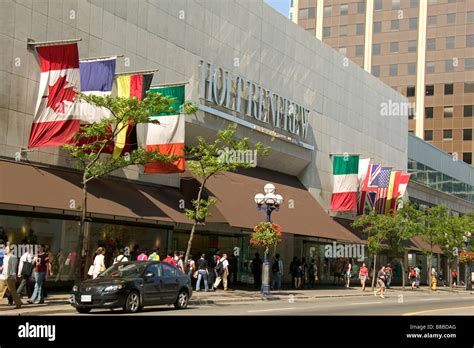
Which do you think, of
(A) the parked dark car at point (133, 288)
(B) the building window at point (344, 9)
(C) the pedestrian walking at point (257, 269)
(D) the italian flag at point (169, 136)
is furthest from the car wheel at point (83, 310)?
(B) the building window at point (344, 9)

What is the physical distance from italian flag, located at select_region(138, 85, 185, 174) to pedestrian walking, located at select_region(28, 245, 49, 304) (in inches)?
293

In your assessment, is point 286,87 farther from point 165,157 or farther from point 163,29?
point 165,157

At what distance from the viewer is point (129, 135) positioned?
2684 centimetres

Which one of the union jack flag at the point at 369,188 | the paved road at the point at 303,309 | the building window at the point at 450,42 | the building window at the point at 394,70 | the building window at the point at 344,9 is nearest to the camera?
the paved road at the point at 303,309

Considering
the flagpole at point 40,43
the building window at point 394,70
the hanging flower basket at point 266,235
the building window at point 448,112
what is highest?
the building window at point 394,70

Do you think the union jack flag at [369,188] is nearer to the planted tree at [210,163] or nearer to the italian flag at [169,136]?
the planted tree at [210,163]

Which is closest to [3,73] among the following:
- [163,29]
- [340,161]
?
[163,29]

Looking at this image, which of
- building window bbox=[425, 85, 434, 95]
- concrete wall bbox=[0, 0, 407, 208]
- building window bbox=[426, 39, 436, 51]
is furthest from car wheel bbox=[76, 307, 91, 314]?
building window bbox=[426, 39, 436, 51]

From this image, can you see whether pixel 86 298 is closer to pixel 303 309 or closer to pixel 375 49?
pixel 303 309

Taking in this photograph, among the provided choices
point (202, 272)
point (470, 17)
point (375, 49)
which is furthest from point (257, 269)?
point (470, 17)

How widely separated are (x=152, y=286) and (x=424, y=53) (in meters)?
85.4

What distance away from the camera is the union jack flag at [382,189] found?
48062 millimetres

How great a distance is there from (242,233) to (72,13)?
51.3 feet

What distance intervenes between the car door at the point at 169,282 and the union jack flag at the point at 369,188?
27828mm
